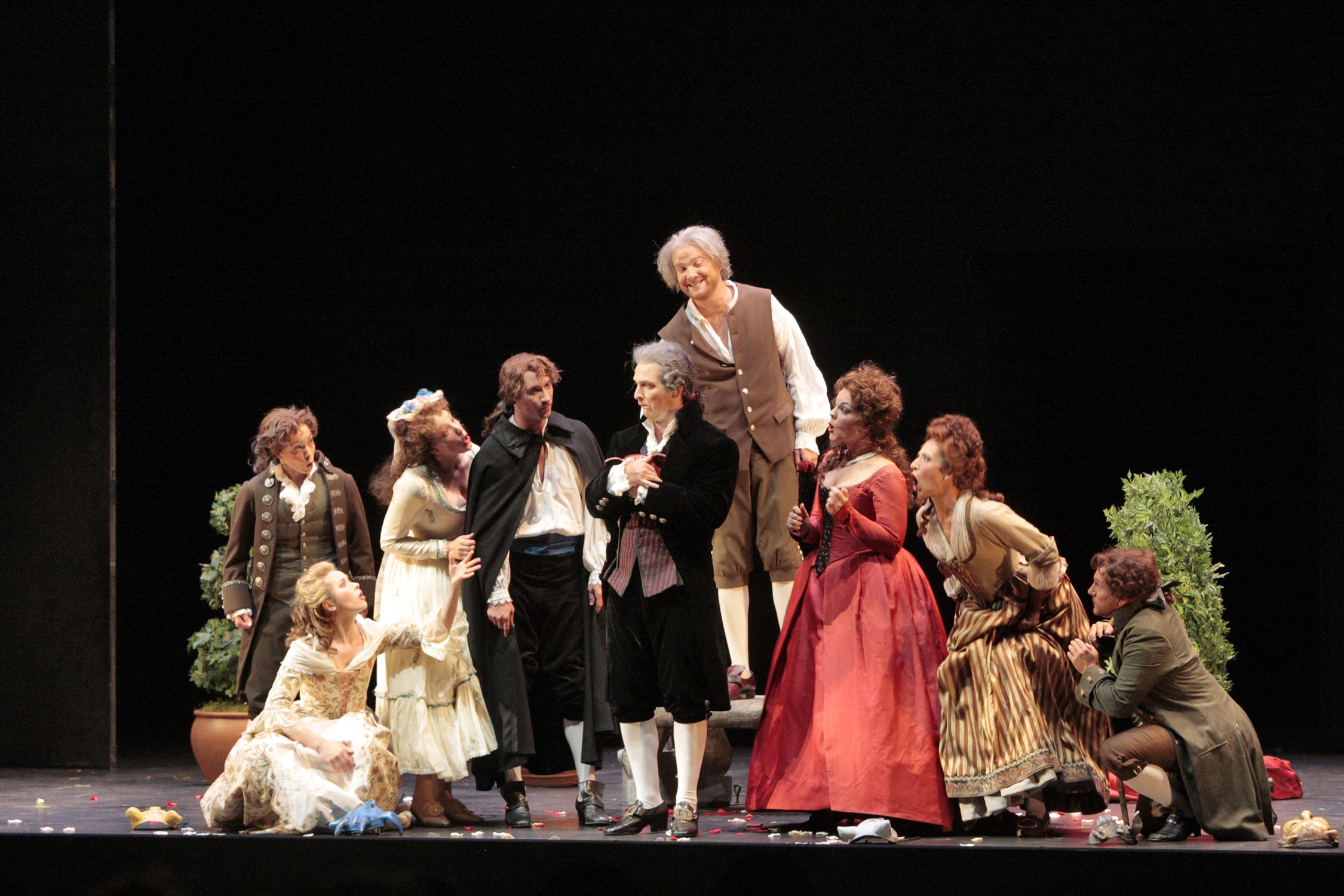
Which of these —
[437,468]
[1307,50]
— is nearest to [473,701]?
[437,468]

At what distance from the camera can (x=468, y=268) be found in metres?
7.06

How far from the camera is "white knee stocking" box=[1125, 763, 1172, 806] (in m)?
4.21

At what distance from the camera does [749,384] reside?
5.07 meters

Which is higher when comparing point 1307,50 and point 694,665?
point 1307,50

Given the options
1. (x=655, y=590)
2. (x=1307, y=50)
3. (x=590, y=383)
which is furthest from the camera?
(x=590, y=383)

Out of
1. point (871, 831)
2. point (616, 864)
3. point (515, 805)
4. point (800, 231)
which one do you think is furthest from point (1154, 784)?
point (800, 231)

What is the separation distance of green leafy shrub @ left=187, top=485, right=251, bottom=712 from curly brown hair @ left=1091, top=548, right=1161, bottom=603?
139 inches

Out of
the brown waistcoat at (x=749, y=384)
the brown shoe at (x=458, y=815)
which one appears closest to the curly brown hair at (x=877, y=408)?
the brown waistcoat at (x=749, y=384)

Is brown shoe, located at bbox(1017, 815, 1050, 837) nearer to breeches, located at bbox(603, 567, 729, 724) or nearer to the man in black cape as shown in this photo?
breeches, located at bbox(603, 567, 729, 724)

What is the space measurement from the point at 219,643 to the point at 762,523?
257 centimetres

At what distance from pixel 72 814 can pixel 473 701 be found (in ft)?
4.83

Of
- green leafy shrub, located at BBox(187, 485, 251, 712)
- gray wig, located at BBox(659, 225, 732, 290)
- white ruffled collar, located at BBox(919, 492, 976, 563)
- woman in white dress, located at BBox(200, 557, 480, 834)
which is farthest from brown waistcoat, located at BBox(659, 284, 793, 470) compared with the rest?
green leafy shrub, located at BBox(187, 485, 251, 712)

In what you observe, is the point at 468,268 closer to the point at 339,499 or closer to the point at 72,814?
the point at 339,499

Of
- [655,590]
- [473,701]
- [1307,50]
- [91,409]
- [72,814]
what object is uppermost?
[1307,50]
